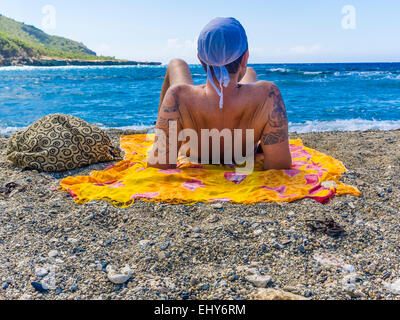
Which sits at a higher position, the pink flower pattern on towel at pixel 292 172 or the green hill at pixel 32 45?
the green hill at pixel 32 45

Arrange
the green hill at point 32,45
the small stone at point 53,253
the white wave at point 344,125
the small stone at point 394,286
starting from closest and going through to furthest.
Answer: the small stone at point 394,286, the small stone at point 53,253, the white wave at point 344,125, the green hill at point 32,45

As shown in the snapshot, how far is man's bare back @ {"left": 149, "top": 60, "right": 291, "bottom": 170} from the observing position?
2.82 m

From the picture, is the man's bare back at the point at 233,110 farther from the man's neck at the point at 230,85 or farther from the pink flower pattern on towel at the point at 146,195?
the pink flower pattern on towel at the point at 146,195

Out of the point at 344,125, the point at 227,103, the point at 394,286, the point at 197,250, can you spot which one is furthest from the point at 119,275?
the point at 344,125

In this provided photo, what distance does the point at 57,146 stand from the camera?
335 cm

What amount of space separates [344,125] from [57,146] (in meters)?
6.33

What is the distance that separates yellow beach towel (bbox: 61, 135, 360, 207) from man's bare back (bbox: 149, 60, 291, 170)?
0.31m

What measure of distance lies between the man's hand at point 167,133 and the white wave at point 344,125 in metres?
4.49

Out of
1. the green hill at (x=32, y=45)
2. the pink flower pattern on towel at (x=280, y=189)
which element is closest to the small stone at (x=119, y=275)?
the pink flower pattern on towel at (x=280, y=189)

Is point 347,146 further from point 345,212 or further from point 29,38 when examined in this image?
point 29,38

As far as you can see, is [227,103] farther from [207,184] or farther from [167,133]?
[207,184]

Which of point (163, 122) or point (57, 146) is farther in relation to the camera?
point (57, 146)

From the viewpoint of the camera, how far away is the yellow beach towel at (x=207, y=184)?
2.54 metres
